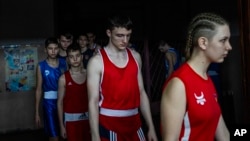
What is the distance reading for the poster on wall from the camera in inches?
259

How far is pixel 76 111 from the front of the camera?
393 cm

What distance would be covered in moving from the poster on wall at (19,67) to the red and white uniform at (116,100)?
13.3ft

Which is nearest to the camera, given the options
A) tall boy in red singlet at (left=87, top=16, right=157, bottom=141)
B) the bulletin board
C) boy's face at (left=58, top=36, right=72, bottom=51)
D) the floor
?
tall boy in red singlet at (left=87, top=16, right=157, bottom=141)

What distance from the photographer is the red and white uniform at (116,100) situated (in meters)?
2.86

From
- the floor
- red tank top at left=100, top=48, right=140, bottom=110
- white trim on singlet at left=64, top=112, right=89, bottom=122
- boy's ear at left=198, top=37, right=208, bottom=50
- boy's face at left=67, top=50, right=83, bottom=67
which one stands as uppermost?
boy's ear at left=198, top=37, right=208, bottom=50

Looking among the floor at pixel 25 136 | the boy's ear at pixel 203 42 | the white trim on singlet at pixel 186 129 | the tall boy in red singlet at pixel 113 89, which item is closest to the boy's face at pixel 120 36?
the tall boy in red singlet at pixel 113 89

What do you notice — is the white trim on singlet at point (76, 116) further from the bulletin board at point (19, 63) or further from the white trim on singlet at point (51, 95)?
the bulletin board at point (19, 63)

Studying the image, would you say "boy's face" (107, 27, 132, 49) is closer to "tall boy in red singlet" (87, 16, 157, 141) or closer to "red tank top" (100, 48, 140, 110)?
"tall boy in red singlet" (87, 16, 157, 141)

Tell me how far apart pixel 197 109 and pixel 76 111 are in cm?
219

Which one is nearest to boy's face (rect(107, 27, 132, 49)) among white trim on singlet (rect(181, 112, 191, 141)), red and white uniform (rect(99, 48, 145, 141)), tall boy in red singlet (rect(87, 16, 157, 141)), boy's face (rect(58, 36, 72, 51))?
tall boy in red singlet (rect(87, 16, 157, 141))

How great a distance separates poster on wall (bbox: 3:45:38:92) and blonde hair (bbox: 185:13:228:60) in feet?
16.6

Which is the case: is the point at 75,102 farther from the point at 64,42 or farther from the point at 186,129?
the point at 186,129

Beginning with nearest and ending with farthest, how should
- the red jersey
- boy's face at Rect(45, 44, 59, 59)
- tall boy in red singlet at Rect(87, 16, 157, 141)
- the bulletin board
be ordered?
the red jersey → tall boy in red singlet at Rect(87, 16, 157, 141) → boy's face at Rect(45, 44, 59, 59) → the bulletin board

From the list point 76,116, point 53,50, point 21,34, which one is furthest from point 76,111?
point 21,34
